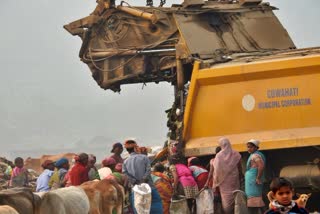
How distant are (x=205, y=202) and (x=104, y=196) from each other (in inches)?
84.9

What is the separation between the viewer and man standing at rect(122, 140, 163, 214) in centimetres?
1177

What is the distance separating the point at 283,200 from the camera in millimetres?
6355

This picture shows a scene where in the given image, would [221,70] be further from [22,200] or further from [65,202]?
[22,200]

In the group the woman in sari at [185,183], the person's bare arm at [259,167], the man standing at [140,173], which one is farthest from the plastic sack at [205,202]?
the man standing at [140,173]

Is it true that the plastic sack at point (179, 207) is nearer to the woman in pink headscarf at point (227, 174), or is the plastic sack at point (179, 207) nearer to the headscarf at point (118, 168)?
the woman in pink headscarf at point (227, 174)

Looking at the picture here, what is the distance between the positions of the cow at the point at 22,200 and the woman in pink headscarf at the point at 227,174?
4.10 metres

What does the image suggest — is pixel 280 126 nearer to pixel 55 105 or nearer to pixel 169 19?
pixel 169 19

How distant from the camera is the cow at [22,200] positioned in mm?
8422

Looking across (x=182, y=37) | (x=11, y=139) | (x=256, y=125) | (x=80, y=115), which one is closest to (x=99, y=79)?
(x=182, y=37)

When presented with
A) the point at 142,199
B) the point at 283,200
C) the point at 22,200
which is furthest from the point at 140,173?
the point at 283,200

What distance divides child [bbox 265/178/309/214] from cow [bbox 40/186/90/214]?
3245 mm

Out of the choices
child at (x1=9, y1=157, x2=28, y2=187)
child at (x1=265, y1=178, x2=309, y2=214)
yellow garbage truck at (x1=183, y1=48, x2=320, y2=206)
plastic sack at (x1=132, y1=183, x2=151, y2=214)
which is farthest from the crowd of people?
child at (x1=265, y1=178, x2=309, y2=214)

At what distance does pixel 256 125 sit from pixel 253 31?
3.38 meters

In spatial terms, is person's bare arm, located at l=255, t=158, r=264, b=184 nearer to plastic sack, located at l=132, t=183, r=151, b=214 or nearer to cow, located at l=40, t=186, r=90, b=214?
plastic sack, located at l=132, t=183, r=151, b=214
